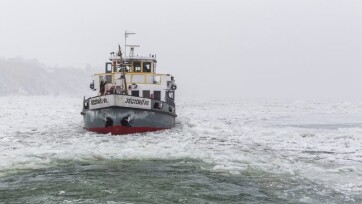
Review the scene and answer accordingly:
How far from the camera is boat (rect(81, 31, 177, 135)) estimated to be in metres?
17.8

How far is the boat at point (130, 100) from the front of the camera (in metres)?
17.8

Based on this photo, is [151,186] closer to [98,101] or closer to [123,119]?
[123,119]

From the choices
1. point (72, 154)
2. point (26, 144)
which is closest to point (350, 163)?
point (72, 154)

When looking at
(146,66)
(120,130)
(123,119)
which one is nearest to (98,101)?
(123,119)

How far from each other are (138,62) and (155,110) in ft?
15.3

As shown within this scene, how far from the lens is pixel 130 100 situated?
17.8m

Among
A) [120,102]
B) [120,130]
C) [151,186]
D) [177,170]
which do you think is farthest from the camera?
[120,130]

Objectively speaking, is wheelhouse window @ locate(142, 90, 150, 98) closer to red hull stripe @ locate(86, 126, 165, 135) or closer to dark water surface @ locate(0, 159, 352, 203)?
red hull stripe @ locate(86, 126, 165, 135)

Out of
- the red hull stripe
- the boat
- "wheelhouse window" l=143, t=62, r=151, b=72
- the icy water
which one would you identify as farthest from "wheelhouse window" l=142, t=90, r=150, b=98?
the icy water

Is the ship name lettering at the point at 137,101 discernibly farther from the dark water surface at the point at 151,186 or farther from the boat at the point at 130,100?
the dark water surface at the point at 151,186

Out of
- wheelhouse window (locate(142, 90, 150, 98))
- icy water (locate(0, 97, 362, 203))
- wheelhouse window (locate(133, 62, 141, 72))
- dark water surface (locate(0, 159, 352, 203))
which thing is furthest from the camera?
wheelhouse window (locate(133, 62, 141, 72))

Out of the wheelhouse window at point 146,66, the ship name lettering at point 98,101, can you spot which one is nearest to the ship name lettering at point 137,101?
the ship name lettering at point 98,101

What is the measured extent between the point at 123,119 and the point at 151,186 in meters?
9.89

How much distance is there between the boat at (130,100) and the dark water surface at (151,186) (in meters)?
7.33
